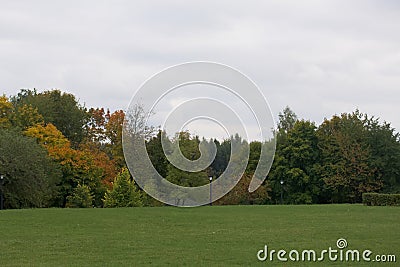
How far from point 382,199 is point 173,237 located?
23566 millimetres

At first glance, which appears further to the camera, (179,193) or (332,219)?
(179,193)

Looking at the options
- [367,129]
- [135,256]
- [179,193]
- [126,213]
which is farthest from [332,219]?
[367,129]

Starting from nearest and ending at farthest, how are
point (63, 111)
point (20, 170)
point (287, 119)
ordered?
1. point (20, 170)
2. point (63, 111)
3. point (287, 119)

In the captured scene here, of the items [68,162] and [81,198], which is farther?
[68,162]

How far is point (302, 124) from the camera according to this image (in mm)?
55250

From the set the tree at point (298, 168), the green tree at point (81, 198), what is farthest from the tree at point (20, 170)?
the tree at point (298, 168)

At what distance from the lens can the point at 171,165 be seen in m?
42.3

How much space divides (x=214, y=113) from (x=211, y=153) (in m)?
9.82

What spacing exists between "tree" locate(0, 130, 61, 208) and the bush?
21612 mm

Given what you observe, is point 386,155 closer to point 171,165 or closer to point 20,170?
point 171,165

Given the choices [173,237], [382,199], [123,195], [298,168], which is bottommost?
[173,237]

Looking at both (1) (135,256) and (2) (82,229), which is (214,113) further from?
(1) (135,256)

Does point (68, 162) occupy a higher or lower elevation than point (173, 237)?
higher

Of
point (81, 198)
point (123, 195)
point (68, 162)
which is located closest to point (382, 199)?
point (123, 195)
